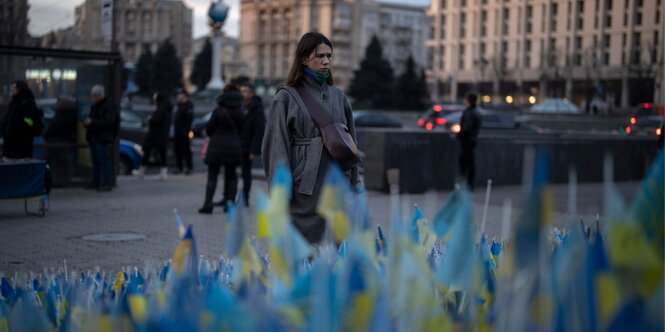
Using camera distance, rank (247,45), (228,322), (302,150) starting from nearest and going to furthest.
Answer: (228,322) → (302,150) → (247,45)

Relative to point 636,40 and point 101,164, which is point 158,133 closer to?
point 101,164

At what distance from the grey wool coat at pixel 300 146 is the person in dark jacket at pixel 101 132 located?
31.9ft

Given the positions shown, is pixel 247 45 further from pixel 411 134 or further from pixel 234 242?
pixel 234 242

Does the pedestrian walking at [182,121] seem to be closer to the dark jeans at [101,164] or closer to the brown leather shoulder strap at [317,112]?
the dark jeans at [101,164]

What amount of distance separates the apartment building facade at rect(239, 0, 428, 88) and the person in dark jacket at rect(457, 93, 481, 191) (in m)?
141

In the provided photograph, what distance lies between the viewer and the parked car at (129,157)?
1836cm

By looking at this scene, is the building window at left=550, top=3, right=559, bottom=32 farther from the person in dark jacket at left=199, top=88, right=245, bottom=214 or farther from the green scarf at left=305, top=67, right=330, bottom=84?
the green scarf at left=305, top=67, right=330, bottom=84

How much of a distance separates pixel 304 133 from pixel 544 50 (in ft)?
331

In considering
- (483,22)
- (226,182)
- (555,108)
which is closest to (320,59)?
(226,182)

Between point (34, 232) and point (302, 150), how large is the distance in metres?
A: 5.71

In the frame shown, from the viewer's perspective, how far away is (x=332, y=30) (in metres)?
162

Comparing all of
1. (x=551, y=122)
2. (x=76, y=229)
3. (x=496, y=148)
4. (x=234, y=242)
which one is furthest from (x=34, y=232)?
(x=551, y=122)

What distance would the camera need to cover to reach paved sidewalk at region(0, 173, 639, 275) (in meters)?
8.32

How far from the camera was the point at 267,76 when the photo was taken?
584 ft
